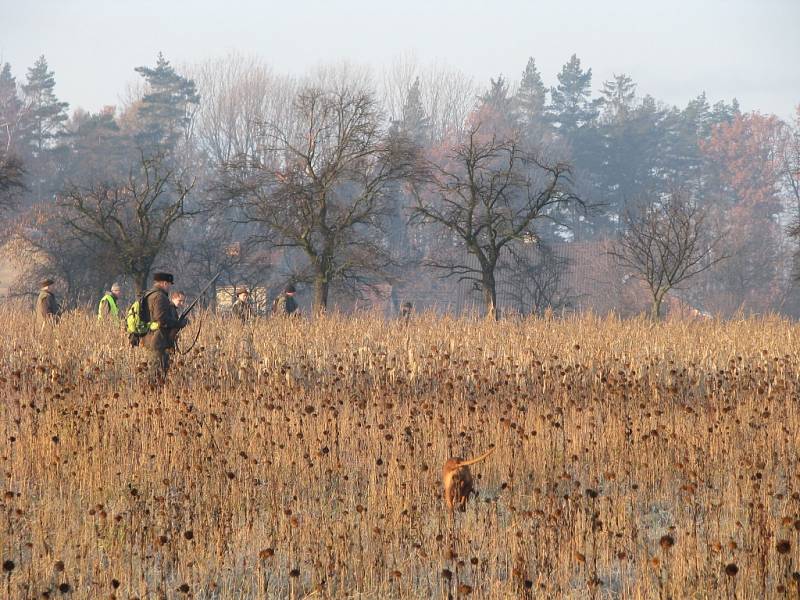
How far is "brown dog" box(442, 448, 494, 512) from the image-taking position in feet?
23.9

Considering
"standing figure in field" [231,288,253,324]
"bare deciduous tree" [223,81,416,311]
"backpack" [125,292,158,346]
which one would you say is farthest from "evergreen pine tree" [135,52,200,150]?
"backpack" [125,292,158,346]

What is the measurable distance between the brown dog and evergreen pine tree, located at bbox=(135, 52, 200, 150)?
198ft

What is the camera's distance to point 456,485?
7.30 m

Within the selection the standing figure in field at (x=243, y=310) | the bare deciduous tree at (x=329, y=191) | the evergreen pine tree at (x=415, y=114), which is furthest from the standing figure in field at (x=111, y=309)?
the evergreen pine tree at (x=415, y=114)

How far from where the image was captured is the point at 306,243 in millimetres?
30297

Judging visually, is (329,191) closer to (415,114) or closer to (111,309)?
(111,309)

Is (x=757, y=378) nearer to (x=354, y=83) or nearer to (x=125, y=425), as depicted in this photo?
(x=125, y=425)

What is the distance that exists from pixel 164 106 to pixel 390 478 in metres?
65.0

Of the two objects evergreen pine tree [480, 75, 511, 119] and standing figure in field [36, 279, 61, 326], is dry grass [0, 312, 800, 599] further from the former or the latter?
evergreen pine tree [480, 75, 511, 119]

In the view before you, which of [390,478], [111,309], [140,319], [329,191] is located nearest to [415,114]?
[329,191]

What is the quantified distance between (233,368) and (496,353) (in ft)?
12.0

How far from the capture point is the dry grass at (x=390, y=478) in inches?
234

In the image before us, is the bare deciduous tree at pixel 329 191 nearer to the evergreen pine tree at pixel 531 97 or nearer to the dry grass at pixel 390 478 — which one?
the dry grass at pixel 390 478

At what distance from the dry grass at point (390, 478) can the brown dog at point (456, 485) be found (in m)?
0.15
